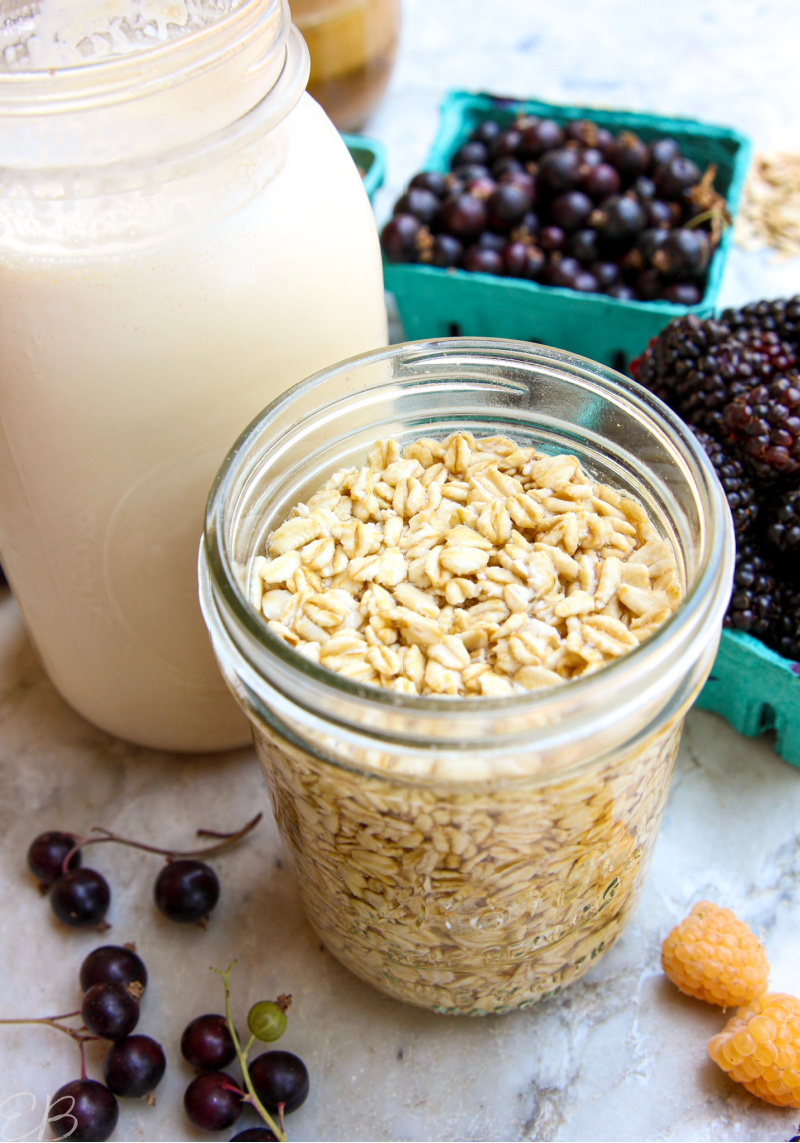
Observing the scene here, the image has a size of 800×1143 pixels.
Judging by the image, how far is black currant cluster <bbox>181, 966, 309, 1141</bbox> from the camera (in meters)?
0.79

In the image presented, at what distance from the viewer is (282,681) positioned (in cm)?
62

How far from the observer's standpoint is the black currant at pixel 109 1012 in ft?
2.72

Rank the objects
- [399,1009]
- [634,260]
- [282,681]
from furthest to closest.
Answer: [634,260]
[399,1009]
[282,681]

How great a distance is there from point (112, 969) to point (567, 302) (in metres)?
0.85

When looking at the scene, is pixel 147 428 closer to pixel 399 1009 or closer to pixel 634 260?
pixel 399 1009

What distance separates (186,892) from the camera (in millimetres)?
907

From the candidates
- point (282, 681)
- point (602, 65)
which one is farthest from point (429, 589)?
point (602, 65)

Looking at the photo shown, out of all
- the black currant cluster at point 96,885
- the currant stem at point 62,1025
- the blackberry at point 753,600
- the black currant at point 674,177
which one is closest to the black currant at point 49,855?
the black currant cluster at point 96,885

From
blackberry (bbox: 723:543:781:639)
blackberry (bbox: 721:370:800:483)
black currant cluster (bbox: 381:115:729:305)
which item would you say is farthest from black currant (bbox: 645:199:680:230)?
blackberry (bbox: 723:543:781:639)

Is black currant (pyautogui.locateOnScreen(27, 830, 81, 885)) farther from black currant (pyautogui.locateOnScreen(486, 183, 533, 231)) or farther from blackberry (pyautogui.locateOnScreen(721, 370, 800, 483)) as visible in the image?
black currant (pyautogui.locateOnScreen(486, 183, 533, 231))

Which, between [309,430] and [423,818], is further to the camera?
[309,430]

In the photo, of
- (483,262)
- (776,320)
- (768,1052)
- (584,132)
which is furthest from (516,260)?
(768,1052)

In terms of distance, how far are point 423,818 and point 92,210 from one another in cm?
46

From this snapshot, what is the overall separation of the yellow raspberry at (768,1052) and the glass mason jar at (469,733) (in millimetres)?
118
